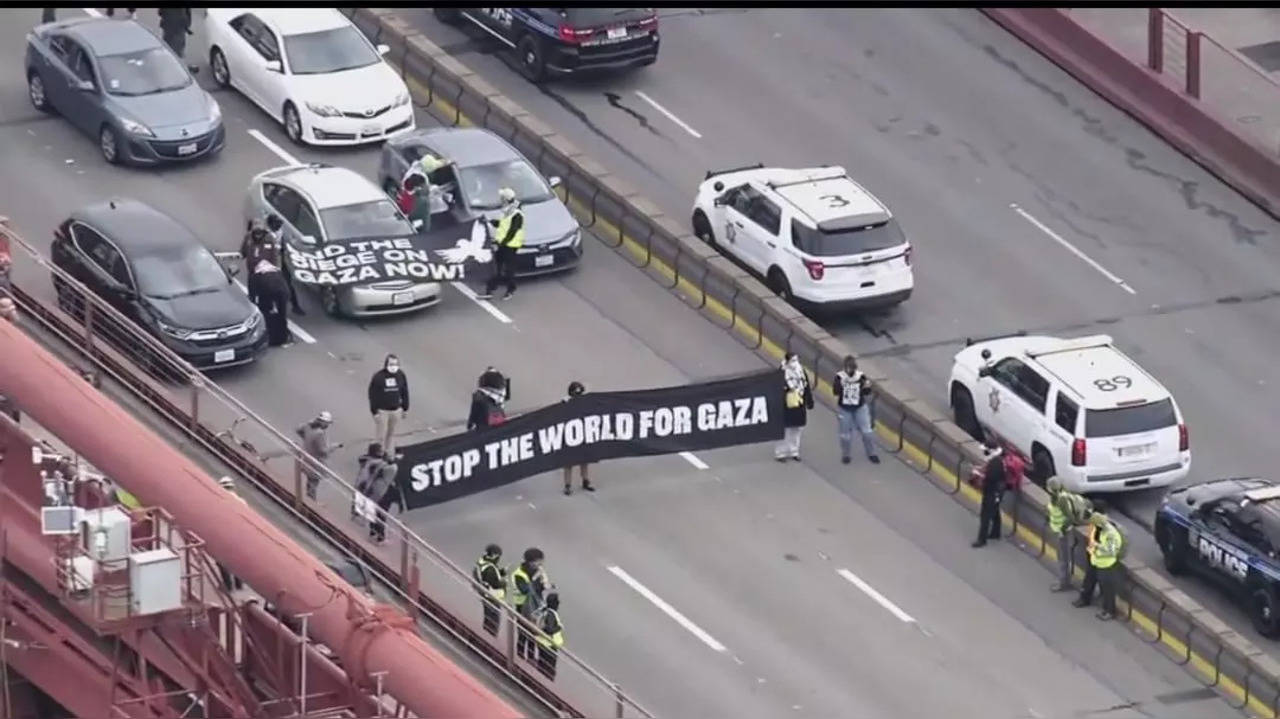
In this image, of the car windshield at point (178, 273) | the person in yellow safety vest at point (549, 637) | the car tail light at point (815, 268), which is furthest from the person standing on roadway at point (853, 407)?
the car windshield at point (178, 273)

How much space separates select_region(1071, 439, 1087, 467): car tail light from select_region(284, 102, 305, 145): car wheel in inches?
558

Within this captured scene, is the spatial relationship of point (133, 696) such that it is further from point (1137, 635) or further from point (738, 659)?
point (1137, 635)

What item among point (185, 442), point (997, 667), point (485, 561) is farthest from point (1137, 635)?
point (185, 442)

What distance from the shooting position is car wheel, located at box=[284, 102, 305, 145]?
56.9 m

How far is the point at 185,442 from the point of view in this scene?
43.9 m

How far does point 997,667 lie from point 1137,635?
88.6 inches

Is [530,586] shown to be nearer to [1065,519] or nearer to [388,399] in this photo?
[388,399]

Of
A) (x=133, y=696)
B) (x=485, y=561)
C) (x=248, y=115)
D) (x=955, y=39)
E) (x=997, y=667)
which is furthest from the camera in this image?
(x=955, y=39)

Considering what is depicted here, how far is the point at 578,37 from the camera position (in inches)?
2339

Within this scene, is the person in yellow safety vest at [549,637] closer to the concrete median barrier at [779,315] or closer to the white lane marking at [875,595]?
the white lane marking at [875,595]

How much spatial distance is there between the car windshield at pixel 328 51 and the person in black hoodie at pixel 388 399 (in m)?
9.84

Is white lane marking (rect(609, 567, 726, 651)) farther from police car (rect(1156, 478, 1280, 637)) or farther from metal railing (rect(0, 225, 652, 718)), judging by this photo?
police car (rect(1156, 478, 1280, 637))

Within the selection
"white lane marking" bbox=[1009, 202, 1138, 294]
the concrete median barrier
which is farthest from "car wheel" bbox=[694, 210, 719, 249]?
"white lane marking" bbox=[1009, 202, 1138, 294]

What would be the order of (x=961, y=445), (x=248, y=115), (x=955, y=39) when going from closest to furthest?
1. (x=961, y=445)
2. (x=248, y=115)
3. (x=955, y=39)
